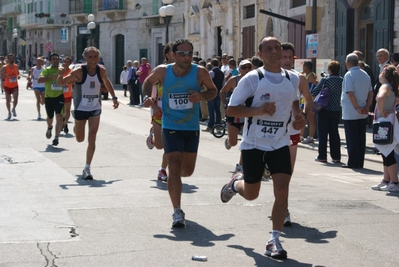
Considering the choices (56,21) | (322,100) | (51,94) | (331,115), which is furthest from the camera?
(56,21)

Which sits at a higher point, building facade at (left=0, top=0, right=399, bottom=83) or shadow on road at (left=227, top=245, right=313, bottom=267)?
building facade at (left=0, top=0, right=399, bottom=83)

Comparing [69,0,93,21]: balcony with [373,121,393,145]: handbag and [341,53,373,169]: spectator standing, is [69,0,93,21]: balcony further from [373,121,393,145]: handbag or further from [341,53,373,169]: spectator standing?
[373,121,393,145]: handbag

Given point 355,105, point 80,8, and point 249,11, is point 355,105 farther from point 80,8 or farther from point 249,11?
point 80,8

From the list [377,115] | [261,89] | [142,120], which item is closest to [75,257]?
[261,89]

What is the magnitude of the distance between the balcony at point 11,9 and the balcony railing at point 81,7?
2688 centimetres

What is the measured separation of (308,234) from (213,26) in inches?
1218

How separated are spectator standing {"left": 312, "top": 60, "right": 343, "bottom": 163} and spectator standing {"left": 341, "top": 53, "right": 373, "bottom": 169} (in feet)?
1.96

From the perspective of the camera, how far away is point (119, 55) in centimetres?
5397

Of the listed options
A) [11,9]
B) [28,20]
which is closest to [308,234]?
[28,20]

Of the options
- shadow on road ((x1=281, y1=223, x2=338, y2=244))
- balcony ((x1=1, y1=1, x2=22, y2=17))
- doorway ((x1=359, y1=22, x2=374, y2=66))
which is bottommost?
shadow on road ((x1=281, y1=223, x2=338, y2=244))

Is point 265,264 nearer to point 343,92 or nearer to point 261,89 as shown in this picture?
point 261,89

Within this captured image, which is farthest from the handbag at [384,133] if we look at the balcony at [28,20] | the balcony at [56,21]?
the balcony at [28,20]

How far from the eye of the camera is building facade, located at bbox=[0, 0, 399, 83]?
2288cm

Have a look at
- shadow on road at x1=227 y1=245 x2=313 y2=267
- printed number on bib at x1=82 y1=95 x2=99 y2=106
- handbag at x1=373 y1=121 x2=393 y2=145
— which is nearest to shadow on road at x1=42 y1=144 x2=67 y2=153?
printed number on bib at x1=82 y1=95 x2=99 y2=106
